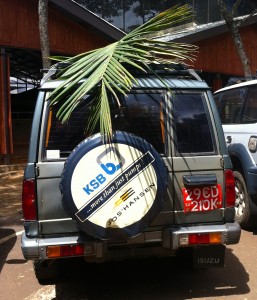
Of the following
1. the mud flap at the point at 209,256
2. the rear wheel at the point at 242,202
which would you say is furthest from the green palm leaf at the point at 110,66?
the rear wheel at the point at 242,202

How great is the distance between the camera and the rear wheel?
5418mm

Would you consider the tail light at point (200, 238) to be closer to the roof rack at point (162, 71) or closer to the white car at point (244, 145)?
the roof rack at point (162, 71)

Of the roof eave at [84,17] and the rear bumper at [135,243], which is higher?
the roof eave at [84,17]

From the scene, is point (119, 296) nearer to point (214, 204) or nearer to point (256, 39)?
point (214, 204)

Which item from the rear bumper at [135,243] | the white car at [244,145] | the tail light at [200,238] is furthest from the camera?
the white car at [244,145]

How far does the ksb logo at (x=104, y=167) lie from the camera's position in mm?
3061

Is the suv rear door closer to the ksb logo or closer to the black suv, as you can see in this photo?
the black suv

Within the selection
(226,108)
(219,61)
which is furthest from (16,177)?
(219,61)

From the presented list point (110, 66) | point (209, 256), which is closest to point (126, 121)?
point (110, 66)

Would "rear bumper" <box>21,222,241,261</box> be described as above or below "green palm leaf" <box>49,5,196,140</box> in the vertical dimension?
below

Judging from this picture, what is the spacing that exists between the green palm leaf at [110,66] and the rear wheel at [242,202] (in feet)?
7.15

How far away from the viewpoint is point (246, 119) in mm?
5422

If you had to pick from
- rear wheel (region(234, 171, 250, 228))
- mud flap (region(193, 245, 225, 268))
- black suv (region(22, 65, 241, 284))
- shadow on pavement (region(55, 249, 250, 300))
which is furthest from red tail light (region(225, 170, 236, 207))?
rear wheel (region(234, 171, 250, 228))

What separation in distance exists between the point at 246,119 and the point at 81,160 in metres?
3.06
